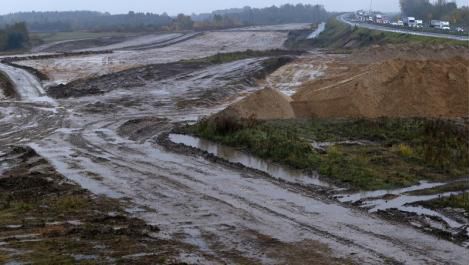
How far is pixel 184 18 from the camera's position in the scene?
132 meters

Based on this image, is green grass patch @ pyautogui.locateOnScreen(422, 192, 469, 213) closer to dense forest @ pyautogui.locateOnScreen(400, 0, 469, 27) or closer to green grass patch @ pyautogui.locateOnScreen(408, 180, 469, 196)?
green grass patch @ pyautogui.locateOnScreen(408, 180, 469, 196)

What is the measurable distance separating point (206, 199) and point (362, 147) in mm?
7009

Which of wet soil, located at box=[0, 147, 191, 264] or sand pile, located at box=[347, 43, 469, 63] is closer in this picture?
wet soil, located at box=[0, 147, 191, 264]

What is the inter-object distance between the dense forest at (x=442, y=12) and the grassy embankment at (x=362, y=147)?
238 ft

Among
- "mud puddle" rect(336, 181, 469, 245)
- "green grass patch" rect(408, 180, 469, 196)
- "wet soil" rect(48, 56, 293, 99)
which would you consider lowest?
"wet soil" rect(48, 56, 293, 99)

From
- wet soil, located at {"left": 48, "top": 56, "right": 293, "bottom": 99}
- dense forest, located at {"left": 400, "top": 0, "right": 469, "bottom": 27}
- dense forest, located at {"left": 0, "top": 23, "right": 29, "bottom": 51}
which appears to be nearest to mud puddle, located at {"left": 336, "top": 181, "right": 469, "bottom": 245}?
wet soil, located at {"left": 48, "top": 56, "right": 293, "bottom": 99}

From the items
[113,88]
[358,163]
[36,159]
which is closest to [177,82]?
[113,88]

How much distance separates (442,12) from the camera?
112m

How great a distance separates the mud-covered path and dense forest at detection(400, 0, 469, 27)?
74.4m

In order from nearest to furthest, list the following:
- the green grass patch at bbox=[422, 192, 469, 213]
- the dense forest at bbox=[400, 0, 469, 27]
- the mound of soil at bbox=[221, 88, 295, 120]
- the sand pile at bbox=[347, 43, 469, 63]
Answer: the green grass patch at bbox=[422, 192, 469, 213], the mound of soil at bbox=[221, 88, 295, 120], the sand pile at bbox=[347, 43, 469, 63], the dense forest at bbox=[400, 0, 469, 27]

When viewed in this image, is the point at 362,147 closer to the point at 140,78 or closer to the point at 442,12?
the point at 140,78

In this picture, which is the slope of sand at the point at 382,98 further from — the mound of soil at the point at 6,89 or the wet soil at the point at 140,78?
the mound of soil at the point at 6,89

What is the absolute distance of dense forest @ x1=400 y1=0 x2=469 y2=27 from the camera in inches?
3734

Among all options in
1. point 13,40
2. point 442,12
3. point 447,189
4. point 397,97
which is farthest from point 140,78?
point 442,12
